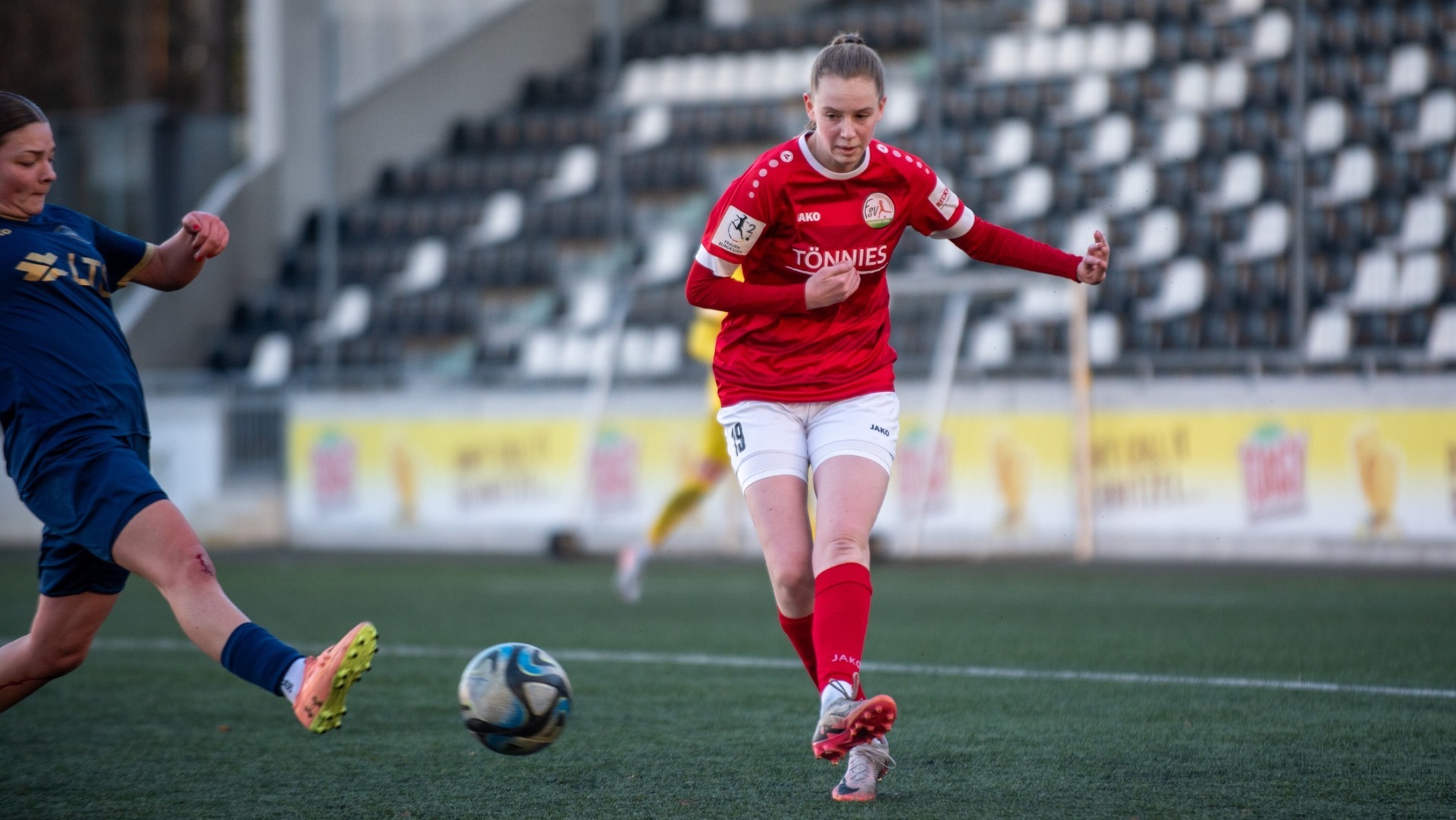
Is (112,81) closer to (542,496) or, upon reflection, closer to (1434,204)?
(542,496)

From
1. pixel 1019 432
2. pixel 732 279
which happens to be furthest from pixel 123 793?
pixel 1019 432

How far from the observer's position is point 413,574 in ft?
39.6

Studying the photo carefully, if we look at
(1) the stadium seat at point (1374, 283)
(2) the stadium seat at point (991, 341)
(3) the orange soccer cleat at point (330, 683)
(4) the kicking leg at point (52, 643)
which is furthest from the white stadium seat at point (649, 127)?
(3) the orange soccer cleat at point (330, 683)

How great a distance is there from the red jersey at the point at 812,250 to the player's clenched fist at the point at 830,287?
0.05 meters

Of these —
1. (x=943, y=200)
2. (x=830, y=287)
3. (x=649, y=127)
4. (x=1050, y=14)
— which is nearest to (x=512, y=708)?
(x=830, y=287)

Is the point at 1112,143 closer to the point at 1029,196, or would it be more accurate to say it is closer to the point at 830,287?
the point at 1029,196

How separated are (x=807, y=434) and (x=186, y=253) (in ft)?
5.53

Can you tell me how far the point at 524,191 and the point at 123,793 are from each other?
15480 mm

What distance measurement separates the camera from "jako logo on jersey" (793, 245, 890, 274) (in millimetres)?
4223

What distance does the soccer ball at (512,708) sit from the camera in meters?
4.13

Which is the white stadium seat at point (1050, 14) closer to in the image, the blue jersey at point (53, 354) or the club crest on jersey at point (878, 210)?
the club crest on jersey at point (878, 210)

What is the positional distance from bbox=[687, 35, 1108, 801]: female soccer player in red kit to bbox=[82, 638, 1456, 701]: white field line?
2030mm

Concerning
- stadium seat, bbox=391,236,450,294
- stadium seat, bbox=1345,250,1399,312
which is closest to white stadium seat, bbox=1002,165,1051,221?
stadium seat, bbox=1345,250,1399,312

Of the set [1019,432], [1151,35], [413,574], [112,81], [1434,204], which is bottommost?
[413,574]
